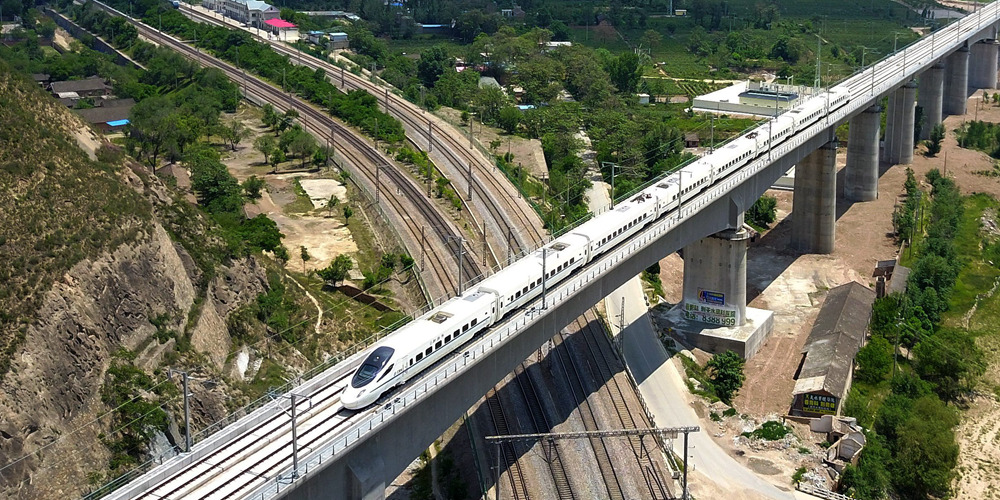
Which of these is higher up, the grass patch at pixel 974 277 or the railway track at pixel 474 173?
the railway track at pixel 474 173

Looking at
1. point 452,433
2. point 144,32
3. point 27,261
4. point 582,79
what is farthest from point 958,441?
point 144,32

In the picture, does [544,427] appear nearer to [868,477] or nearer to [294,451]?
[868,477]

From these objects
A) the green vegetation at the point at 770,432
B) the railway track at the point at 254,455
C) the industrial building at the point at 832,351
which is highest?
the railway track at the point at 254,455

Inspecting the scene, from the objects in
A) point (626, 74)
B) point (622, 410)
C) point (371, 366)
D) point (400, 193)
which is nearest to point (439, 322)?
point (371, 366)

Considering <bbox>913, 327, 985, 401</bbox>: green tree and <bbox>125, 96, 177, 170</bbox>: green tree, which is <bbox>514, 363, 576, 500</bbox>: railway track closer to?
<bbox>913, 327, 985, 401</bbox>: green tree

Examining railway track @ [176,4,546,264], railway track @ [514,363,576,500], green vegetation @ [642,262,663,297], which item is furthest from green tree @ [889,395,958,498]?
railway track @ [176,4,546,264]

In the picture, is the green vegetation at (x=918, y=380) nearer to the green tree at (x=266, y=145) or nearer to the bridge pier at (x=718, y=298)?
the bridge pier at (x=718, y=298)

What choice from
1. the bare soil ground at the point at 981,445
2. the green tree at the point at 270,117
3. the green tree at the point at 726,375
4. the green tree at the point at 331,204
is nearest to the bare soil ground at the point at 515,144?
the green tree at the point at 270,117
